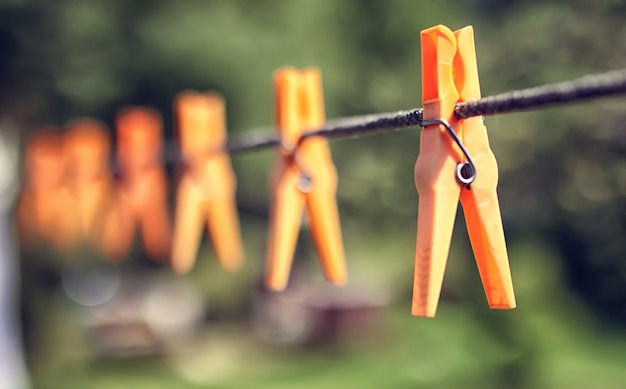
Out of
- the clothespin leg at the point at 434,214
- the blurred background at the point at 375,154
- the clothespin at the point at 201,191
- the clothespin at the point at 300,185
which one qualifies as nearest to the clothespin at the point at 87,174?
the clothespin at the point at 201,191

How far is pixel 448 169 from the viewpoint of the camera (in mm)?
842

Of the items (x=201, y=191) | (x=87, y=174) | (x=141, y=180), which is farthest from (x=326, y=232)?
(x=87, y=174)

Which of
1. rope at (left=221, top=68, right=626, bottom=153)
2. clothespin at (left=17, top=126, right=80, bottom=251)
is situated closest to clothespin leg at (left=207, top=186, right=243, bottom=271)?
rope at (left=221, top=68, right=626, bottom=153)

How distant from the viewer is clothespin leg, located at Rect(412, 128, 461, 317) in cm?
83

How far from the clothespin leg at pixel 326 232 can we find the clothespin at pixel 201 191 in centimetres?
42

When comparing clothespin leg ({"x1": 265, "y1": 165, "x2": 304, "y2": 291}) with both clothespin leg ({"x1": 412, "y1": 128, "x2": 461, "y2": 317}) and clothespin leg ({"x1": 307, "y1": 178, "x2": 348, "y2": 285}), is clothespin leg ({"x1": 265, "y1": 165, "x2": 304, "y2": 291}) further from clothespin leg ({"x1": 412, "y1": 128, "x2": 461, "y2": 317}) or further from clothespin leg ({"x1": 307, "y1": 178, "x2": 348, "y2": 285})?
clothespin leg ({"x1": 412, "y1": 128, "x2": 461, "y2": 317})

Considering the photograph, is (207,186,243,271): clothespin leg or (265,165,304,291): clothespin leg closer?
(265,165,304,291): clothespin leg

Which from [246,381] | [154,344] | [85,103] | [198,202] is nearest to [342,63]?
[85,103]

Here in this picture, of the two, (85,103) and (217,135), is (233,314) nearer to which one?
(85,103)

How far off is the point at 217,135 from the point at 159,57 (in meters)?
2.98

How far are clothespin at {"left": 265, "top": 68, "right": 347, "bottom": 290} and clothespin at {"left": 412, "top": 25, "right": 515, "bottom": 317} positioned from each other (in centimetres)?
37

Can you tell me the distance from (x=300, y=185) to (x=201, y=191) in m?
0.43

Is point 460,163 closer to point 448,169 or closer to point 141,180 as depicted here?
point 448,169

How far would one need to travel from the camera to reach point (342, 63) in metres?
4.66
